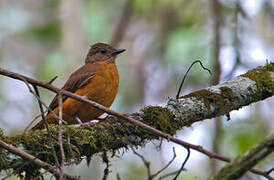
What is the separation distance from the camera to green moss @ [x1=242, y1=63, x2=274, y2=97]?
3945mm

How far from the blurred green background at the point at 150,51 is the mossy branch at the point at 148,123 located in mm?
847

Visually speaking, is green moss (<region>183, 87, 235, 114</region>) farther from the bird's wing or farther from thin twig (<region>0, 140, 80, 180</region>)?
the bird's wing

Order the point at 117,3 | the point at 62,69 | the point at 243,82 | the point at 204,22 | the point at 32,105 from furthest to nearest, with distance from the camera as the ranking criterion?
the point at 117,3 → the point at 32,105 → the point at 62,69 → the point at 204,22 → the point at 243,82

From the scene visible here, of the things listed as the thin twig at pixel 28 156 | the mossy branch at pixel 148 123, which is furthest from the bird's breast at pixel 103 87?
the thin twig at pixel 28 156

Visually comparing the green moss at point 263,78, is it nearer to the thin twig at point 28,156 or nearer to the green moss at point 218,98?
the green moss at point 218,98

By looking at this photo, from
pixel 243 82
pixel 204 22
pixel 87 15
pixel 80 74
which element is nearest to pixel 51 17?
pixel 87 15

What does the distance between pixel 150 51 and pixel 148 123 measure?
190 inches

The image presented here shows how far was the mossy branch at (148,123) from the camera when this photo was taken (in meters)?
3.20

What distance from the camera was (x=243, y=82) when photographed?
13.1ft

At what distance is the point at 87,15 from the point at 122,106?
65.8 inches

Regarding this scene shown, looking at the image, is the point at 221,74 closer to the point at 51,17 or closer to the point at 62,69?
the point at 62,69

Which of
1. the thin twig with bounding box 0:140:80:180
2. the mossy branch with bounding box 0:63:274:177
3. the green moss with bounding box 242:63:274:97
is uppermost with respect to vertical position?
the green moss with bounding box 242:63:274:97

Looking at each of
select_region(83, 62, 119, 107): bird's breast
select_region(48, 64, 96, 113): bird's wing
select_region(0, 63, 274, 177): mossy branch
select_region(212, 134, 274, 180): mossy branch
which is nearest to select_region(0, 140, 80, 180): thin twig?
select_region(0, 63, 274, 177): mossy branch

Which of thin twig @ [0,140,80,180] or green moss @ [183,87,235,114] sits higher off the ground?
green moss @ [183,87,235,114]
